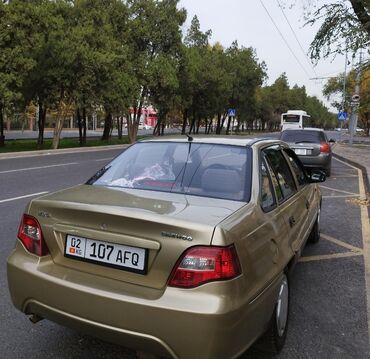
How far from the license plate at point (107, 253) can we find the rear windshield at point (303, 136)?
12.0m

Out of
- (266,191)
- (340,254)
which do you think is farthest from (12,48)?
(266,191)

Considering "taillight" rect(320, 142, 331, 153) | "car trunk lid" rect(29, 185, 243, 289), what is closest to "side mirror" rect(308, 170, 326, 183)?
"car trunk lid" rect(29, 185, 243, 289)

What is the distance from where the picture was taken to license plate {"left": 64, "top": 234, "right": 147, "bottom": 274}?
104 inches

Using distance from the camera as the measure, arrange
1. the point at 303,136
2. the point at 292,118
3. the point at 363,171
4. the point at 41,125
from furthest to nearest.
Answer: the point at 292,118
the point at 41,125
the point at 363,171
the point at 303,136

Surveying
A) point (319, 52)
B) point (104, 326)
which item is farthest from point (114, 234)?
point (319, 52)

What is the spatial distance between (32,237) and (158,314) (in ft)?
3.64

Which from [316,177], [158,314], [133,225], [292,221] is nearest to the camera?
[158,314]

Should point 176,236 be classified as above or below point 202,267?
above

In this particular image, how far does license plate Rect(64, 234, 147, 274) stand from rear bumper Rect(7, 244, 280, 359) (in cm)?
11

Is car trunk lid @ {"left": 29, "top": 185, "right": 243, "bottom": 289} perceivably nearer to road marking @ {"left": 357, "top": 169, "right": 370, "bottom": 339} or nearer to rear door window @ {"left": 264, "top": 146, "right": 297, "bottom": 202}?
rear door window @ {"left": 264, "top": 146, "right": 297, "bottom": 202}

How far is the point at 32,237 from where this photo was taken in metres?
3.05

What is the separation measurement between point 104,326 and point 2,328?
4.41ft

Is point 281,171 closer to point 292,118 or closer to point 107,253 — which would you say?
point 107,253

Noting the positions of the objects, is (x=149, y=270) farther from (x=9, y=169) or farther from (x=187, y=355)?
(x=9, y=169)
